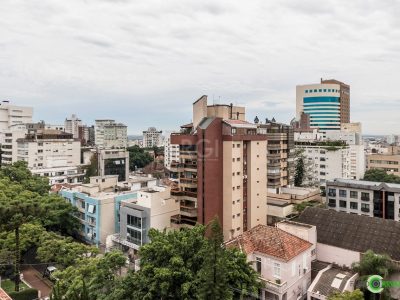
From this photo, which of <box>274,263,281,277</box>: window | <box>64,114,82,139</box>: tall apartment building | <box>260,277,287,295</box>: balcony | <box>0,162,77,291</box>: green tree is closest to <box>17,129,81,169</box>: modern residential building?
<box>0,162,77,291</box>: green tree

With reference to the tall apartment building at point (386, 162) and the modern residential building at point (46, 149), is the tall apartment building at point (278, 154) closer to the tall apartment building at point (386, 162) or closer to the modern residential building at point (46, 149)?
the tall apartment building at point (386, 162)

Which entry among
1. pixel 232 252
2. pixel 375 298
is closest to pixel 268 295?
pixel 232 252

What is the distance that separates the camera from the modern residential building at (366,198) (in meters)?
36.8

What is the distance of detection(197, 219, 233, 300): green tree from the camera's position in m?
15.0

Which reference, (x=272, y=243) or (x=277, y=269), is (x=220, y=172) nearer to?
(x=272, y=243)

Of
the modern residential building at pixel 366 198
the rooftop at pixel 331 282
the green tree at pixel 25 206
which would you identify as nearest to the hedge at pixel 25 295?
the green tree at pixel 25 206

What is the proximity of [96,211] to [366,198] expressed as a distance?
29501 mm

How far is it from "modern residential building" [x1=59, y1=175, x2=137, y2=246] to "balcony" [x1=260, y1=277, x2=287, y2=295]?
18153 mm

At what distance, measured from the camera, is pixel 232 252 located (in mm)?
17766

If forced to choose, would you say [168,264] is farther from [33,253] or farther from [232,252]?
[33,253]

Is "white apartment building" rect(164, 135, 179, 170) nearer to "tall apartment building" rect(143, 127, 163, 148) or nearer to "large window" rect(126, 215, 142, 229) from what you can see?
"large window" rect(126, 215, 142, 229)

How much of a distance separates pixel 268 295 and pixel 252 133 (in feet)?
51.2

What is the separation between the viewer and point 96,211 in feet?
106

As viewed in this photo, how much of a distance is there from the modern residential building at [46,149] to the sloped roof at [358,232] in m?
50.1
